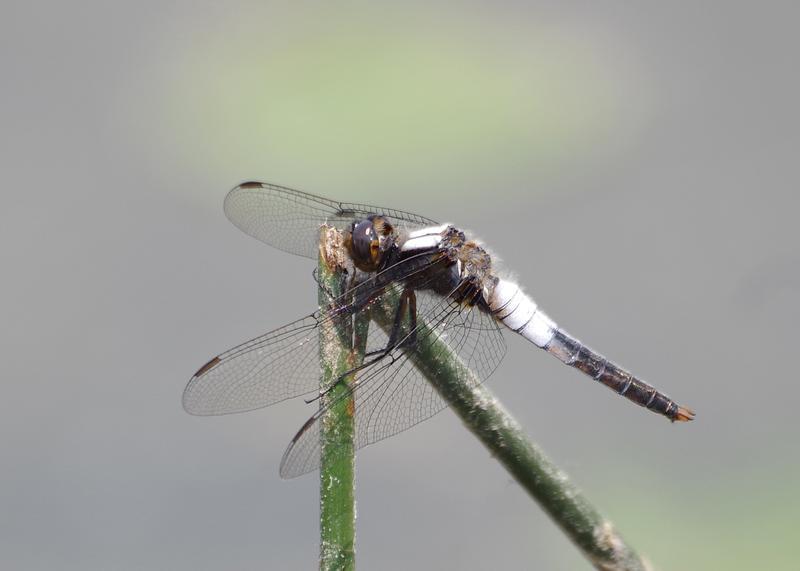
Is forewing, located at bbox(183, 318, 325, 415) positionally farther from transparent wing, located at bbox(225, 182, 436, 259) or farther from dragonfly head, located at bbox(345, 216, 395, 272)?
transparent wing, located at bbox(225, 182, 436, 259)

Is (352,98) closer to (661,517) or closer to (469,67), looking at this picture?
(469,67)

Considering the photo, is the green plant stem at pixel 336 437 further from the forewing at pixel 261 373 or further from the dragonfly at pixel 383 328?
the forewing at pixel 261 373

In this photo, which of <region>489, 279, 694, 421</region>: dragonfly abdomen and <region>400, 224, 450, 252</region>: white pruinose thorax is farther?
<region>489, 279, 694, 421</region>: dragonfly abdomen

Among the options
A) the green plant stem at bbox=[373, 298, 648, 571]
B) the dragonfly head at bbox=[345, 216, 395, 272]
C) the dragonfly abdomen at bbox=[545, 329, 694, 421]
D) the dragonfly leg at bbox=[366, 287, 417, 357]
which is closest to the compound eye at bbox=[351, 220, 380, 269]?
the dragonfly head at bbox=[345, 216, 395, 272]

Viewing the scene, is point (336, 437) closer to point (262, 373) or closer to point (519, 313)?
point (262, 373)

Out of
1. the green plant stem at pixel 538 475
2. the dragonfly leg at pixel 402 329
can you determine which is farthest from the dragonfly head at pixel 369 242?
the green plant stem at pixel 538 475

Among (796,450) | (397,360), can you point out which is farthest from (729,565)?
(397,360)
